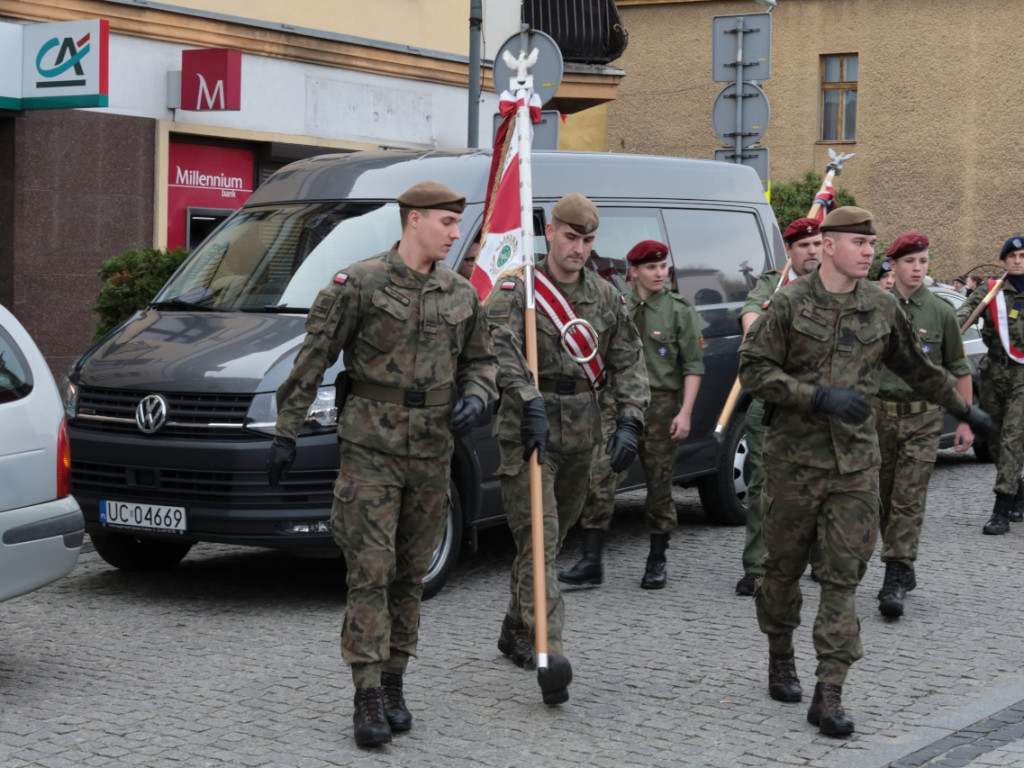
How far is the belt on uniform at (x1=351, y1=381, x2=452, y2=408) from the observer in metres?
5.68

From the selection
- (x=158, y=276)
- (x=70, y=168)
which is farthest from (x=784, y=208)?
(x=158, y=276)

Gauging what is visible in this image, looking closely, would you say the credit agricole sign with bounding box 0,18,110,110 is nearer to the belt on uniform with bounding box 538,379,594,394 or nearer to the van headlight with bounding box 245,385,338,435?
the van headlight with bounding box 245,385,338,435

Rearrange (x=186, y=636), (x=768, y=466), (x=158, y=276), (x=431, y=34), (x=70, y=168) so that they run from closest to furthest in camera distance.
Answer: (x=768, y=466) < (x=186, y=636) < (x=158, y=276) < (x=70, y=168) < (x=431, y=34)

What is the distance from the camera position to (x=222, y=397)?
24.6 feet

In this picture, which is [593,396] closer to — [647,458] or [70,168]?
[647,458]

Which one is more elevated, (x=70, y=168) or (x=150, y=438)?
(x=70, y=168)

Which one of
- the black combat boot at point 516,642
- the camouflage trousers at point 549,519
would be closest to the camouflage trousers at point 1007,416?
the camouflage trousers at point 549,519

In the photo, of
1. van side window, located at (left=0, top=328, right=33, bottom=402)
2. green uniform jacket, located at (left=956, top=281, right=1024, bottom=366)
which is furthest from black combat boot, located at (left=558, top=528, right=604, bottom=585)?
green uniform jacket, located at (left=956, top=281, right=1024, bottom=366)

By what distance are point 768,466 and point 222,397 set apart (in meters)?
2.67

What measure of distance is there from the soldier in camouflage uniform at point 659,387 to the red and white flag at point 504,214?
1804mm

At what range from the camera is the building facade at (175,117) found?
1393 centimetres

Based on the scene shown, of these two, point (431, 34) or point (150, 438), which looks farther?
point (431, 34)

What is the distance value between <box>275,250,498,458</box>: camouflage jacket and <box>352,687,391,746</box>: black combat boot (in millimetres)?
820

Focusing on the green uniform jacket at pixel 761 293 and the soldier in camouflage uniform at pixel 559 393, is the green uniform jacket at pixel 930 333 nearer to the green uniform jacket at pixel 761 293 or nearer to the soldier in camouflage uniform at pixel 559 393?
the green uniform jacket at pixel 761 293
